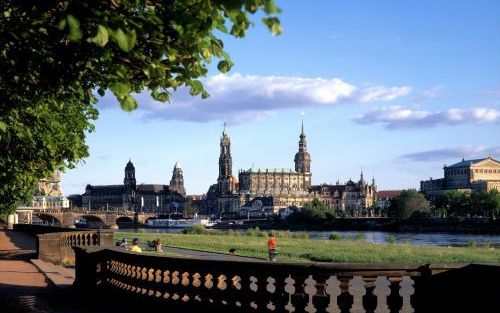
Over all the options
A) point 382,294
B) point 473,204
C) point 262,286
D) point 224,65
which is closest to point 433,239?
point 473,204

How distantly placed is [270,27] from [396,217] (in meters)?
172

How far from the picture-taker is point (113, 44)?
868 centimetres

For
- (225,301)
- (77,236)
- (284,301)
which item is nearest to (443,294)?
(284,301)

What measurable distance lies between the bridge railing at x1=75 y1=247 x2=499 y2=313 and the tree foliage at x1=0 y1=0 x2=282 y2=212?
2.81 meters

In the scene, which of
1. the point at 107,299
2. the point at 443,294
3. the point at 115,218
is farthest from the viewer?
the point at 115,218

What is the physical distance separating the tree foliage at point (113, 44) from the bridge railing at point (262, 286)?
281cm

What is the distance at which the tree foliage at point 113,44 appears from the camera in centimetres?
643

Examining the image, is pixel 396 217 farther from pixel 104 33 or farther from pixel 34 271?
pixel 104 33

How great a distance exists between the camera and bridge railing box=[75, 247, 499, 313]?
896cm

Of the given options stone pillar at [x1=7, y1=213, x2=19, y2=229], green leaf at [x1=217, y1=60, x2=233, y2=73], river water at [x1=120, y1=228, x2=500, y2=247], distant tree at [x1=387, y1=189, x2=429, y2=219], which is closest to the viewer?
green leaf at [x1=217, y1=60, x2=233, y2=73]

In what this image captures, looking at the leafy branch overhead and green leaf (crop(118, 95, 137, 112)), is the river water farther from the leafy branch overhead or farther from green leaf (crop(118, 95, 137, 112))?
green leaf (crop(118, 95, 137, 112))

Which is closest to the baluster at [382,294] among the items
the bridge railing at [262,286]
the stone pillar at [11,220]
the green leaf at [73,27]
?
the bridge railing at [262,286]

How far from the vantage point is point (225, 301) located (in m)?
11.0

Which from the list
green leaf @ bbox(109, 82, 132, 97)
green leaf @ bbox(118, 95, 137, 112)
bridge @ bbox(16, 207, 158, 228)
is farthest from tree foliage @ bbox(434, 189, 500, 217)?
green leaf @ bbox(109, 82, 132, 97)
